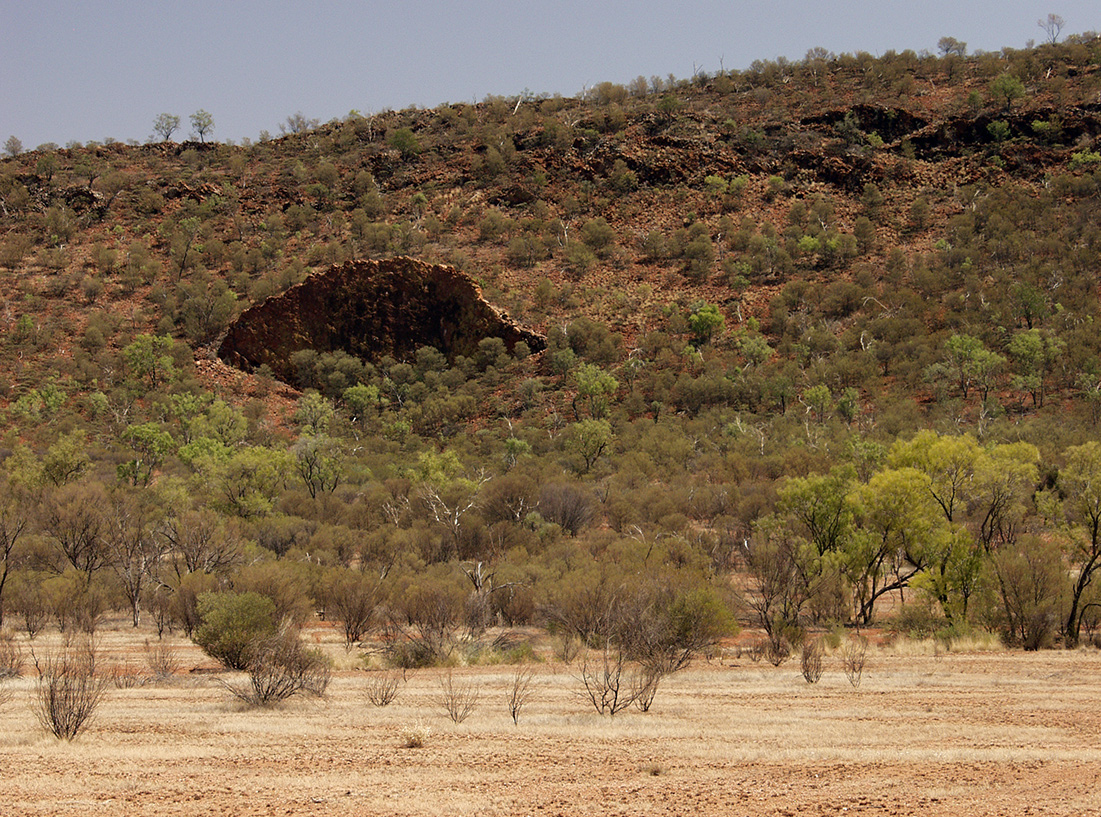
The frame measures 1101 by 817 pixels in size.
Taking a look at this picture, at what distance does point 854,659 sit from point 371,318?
49.2m

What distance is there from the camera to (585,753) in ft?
33.8

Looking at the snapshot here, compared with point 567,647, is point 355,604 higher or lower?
higher

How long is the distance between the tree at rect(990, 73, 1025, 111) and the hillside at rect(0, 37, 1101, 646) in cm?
25

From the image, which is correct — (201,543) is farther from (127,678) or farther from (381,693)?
(381,693)

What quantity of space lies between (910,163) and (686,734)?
6698 centimetres

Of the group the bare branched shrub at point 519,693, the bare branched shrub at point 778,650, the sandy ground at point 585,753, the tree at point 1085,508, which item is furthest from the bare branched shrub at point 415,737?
the tree at point 1085,508

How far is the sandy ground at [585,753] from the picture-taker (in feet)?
27.7

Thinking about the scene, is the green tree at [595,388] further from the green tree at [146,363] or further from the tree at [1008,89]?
the tree at [1008,89]

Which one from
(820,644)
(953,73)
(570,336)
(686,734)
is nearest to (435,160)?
(570,336)

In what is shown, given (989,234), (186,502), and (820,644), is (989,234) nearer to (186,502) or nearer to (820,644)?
(820,644)

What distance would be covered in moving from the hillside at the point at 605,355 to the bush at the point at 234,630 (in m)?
4.06

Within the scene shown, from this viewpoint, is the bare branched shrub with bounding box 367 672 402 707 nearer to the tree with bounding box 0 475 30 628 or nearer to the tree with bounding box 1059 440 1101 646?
the tree with bounding box 0 475 30 628

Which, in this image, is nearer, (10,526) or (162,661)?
(162,661)

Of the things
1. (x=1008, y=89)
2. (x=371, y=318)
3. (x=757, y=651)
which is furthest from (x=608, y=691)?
(x=1008, y=89)
